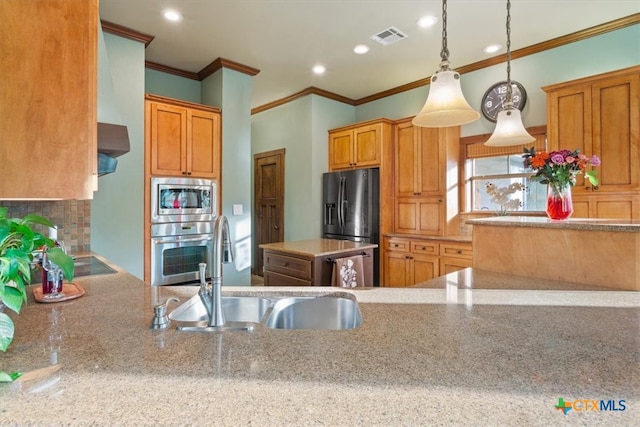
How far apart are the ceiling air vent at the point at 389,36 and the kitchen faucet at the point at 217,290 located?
2.75 metres

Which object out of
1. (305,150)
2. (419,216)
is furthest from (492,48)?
(305,150)

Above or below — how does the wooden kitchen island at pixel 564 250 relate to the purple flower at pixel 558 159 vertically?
below

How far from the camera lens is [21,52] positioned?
3.05ft

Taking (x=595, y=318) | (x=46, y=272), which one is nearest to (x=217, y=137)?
(x=46, y=272)

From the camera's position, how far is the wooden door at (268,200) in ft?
17.4

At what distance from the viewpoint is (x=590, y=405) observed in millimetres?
627

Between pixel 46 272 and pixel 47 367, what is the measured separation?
0.72 meters

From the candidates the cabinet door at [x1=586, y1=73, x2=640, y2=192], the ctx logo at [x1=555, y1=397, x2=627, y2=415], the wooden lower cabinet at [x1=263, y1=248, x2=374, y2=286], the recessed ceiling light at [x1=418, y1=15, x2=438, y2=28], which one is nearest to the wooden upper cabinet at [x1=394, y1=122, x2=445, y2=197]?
the recessed ceiling light at [x1=418, y1=15, x2=438, y2=28]

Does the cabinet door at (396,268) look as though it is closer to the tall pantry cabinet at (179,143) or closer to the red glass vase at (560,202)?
the tall pantry cabinet at (179,143)

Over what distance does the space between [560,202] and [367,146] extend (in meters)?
2.82

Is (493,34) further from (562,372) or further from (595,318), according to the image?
(562,372)

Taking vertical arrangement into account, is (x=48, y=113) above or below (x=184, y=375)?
above

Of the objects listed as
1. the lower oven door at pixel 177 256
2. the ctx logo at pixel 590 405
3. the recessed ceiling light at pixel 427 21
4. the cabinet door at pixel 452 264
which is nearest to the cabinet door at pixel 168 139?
the lower oven door at pixel 177 256

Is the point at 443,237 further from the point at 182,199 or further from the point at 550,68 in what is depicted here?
the point at 182,199
